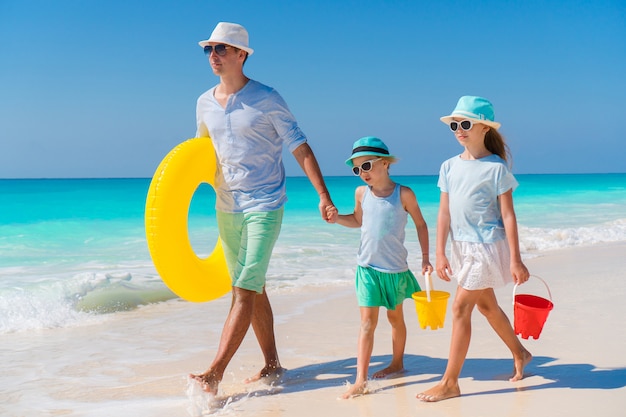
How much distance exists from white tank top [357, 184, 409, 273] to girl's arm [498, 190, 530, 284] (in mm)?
611

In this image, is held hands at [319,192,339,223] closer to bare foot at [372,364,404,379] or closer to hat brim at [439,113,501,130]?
hat brim at [439,113,501,130]

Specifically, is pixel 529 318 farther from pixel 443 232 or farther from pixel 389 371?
pixel 389 371

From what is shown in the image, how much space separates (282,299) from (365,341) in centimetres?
324

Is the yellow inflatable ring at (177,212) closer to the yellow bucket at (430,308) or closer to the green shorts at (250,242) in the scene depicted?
the green shorts at (250,242)

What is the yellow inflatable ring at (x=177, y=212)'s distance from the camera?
3703 mm

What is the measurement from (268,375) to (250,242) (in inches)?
31.7

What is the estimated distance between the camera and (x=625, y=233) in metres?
13.0

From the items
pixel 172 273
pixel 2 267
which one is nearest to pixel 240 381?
pixel 172 273

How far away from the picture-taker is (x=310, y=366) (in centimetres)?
423

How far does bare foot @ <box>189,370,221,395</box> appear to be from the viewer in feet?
11.2

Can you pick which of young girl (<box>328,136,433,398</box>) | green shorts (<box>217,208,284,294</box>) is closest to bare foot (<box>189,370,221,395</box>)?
green shorts (<box>217,208,284,294</box>)

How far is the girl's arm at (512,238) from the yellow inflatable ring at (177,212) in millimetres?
1622

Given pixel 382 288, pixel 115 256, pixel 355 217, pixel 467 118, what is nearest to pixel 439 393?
pixel 382 288

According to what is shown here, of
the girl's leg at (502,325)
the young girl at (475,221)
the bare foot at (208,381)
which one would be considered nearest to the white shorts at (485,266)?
the young girl at (475,221)
